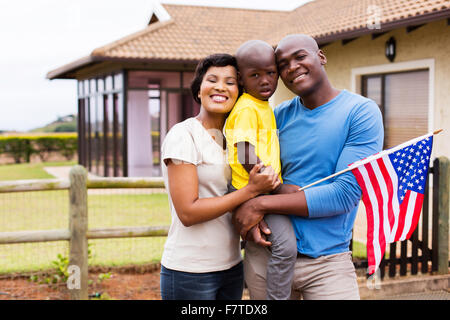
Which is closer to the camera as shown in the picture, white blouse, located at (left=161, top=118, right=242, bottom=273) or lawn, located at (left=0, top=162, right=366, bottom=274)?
white blouse, located at (left=161, top=118, right=242, bottom=273)

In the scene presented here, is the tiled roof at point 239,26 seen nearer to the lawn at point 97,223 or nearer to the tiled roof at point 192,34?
the tiled roof at point 192,34

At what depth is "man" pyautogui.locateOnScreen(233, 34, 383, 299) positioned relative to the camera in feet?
7.30

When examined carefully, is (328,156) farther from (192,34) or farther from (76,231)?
(192,34)

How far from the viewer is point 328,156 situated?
7.42 feet

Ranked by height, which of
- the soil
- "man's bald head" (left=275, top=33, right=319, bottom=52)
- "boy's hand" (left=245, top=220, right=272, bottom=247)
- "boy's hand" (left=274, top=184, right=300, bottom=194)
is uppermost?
"man's bald head" (left=275, top=33, right=319, bottom=52)

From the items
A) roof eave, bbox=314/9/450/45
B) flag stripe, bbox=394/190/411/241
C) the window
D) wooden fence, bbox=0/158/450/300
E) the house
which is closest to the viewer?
flag stripe, bbox=394/190/411/241

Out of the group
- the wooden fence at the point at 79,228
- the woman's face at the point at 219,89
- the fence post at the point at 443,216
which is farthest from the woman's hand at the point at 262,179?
the fence post at the point at 443,216

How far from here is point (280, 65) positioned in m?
2.41

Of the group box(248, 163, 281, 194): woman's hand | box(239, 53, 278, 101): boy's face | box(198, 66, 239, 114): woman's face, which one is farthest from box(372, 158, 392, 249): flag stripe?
box(198, 66, 239, 114): woman's face

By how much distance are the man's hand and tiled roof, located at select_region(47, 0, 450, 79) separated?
707 centimetres

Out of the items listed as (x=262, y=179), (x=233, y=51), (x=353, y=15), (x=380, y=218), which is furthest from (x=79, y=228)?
(x=233, y=51)

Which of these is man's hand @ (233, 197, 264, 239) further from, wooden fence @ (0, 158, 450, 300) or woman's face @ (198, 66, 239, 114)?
wooden fence @ (0, 158, 450, 300)

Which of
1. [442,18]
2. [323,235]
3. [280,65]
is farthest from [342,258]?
[442,18]

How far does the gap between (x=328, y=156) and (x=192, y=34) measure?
14212 mm
